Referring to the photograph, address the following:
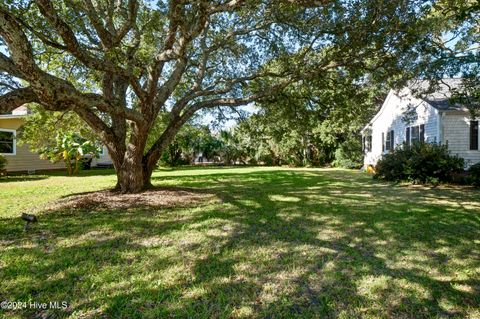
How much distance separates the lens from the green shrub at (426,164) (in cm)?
1169

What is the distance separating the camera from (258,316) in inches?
108

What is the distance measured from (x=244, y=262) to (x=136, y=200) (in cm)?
507

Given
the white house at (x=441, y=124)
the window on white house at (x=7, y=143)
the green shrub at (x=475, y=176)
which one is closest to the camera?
the green shrub at (x=475, y=176)

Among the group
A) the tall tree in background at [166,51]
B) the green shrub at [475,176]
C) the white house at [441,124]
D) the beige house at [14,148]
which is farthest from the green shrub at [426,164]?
the beige house at [14,148]

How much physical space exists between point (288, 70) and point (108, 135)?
19.2 feet

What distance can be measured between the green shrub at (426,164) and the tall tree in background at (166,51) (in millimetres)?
4861

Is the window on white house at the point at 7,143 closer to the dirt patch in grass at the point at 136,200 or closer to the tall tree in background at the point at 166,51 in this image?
the tall tree in background at the point at 166,51

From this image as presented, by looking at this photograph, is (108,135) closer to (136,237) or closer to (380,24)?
(136,237)

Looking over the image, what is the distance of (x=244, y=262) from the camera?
389 cm

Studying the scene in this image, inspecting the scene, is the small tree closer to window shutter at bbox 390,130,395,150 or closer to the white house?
the white house

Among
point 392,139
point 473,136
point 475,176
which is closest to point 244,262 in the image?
point 475,176

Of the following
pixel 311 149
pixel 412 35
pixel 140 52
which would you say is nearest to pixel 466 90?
pixel 412 35

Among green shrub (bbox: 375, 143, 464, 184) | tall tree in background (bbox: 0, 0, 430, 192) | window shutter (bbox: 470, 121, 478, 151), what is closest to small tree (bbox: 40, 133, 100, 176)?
tall tree in background (bbox: 0, 0, 430, 192)

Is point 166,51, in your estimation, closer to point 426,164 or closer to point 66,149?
point 426,164
